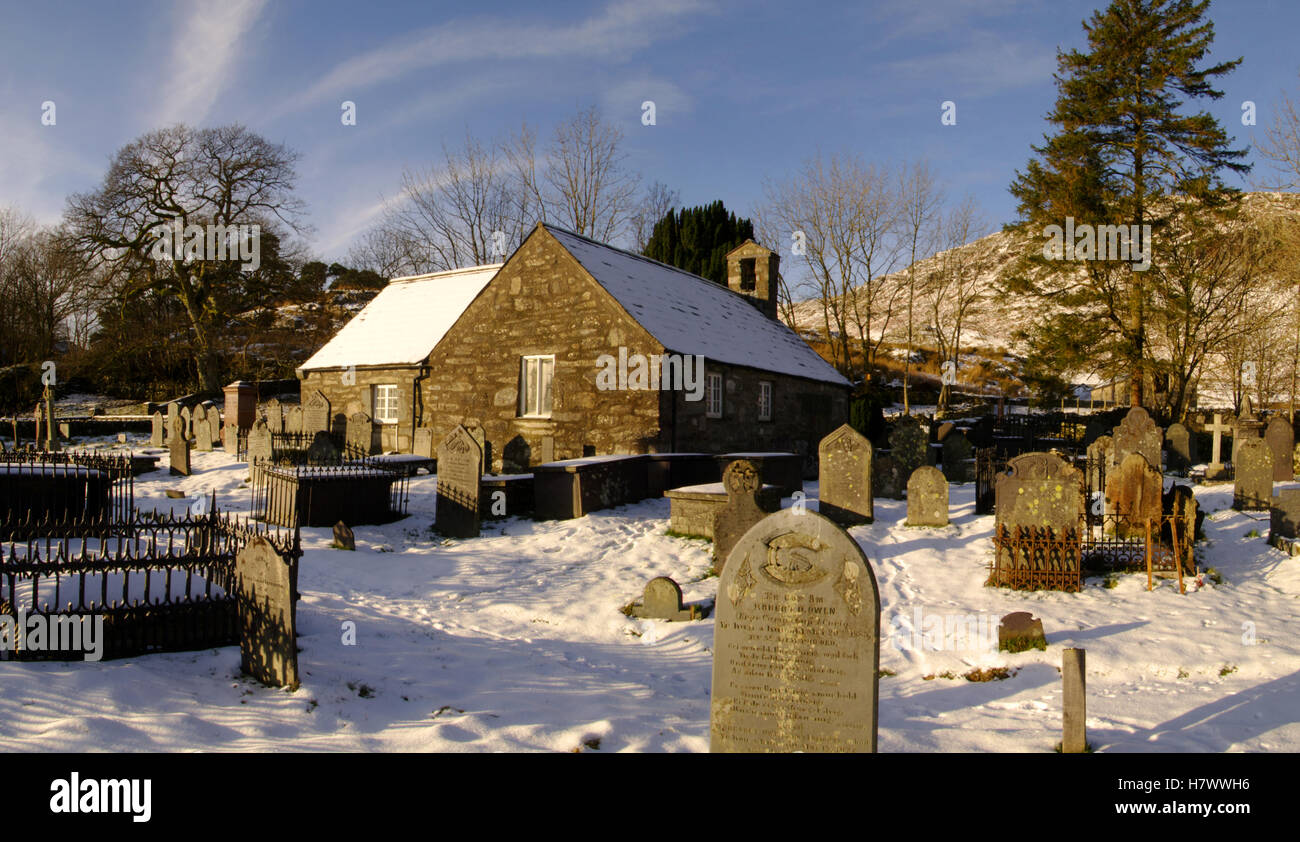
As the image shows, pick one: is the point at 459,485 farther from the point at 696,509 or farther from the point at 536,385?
the point at 536,385

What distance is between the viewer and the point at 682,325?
18500mm

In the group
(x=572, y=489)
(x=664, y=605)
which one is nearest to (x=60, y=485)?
(x=572, y=489)

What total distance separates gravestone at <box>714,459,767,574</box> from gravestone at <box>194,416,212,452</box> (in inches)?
757

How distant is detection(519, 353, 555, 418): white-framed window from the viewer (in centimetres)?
1789

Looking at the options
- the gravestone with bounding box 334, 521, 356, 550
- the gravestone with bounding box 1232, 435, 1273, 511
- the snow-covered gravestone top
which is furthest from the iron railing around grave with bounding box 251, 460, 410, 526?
the gravestone with bounding box 1232, 435, 1273, 511

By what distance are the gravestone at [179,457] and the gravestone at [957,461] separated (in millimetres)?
18772

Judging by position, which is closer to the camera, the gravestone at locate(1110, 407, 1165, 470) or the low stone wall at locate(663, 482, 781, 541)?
the low stone wall at locate(663, 482, 781, 541)

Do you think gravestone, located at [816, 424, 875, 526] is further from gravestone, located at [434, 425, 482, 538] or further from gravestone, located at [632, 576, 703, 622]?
gravestone, located at [434, 425, 482, 538]

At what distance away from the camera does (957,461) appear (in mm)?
19219

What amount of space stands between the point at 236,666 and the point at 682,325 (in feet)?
44.9
